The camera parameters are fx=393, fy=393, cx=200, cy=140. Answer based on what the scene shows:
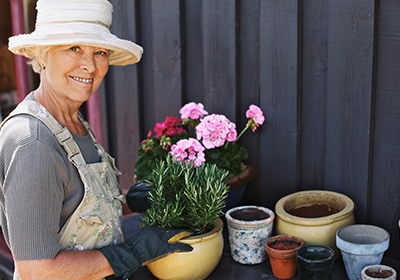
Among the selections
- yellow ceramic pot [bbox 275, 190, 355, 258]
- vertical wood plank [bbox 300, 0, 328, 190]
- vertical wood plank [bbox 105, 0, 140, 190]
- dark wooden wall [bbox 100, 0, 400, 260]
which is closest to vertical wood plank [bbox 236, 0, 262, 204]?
dark wooden wall [bbox 100, 0, 400, 260]

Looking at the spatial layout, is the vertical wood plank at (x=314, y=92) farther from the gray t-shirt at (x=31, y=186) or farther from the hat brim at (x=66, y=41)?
the gray t-shirt at (x=31, y=186)

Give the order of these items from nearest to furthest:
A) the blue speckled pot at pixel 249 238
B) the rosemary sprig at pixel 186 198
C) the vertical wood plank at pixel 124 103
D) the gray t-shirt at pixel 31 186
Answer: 1. the gray t-shirt at pixel 31 186
2. the rosemary sprig at pixel 186 198
3. the blue speckled pot at pixel 249 238
4. the vertical wood plank at pixel 124 103

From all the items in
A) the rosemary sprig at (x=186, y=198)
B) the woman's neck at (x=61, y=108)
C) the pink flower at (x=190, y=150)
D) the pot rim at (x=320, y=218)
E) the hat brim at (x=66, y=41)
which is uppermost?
the hat brim at (x=66, y=41)

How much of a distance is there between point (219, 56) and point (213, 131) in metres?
0.54

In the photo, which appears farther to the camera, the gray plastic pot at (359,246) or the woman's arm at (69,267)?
the gray plastic pot at (359,246)

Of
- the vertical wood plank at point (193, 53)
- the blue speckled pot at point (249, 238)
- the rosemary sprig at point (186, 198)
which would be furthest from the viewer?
the vertical wood plank at point (193, 53)

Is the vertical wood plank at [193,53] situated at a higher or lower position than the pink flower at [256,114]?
higher

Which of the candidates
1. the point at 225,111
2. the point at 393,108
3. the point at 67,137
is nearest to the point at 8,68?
the point at 225,111

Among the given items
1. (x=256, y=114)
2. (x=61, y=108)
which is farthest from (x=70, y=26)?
(x=256, y=114)

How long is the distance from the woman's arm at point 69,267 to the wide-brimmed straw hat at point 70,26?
28.1 inches

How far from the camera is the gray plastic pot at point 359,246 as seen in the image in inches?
53.2

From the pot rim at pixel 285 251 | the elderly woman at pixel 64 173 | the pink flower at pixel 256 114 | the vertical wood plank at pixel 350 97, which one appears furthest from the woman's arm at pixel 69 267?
the vertical wood plank at pixel 350 97

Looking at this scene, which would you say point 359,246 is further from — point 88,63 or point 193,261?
point 88,63

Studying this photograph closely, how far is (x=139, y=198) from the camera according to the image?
5.99 ft
